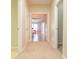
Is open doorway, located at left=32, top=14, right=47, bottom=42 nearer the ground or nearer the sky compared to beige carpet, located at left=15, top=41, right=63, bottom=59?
nearer the sky

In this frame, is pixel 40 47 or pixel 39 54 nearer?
pixel 39 54

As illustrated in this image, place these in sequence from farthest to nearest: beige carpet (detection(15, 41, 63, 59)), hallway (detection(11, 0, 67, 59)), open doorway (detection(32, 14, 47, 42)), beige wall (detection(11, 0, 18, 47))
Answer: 1. open doorway (detection(32, 14, 47, 42))
2. beige wall (detection(11, 0, 18, 47))
3. hallway (detection(11, 0, 67, 59))
4. beige carpet (detection(15, 41, 63, 59))

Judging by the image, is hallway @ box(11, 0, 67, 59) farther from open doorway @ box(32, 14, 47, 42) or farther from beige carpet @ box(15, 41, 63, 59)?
open doorway @ box(32, 14, 47, 42)

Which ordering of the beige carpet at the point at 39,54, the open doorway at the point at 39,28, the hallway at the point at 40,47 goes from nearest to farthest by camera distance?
the beige carpet at the point at 39,54 < the hallway at the point at 40,47 < the open doorway at the point at 39,28

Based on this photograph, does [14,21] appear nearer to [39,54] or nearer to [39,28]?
[39,54]

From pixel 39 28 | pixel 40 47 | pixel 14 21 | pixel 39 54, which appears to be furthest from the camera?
pixel 39 28

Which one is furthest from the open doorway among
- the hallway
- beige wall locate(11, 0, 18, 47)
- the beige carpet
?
Answer: the beige carpet

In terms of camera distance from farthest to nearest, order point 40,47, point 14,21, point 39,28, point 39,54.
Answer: point 39,28, point 40,47, point 14,21, point 39,54

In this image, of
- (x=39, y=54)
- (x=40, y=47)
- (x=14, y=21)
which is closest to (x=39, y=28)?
(x=40, y=47)

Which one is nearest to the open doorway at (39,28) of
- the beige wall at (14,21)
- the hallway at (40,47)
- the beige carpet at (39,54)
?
the hallway at (40,47)

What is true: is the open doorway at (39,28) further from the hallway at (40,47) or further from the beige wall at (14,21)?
the beige wall at (14,21)
